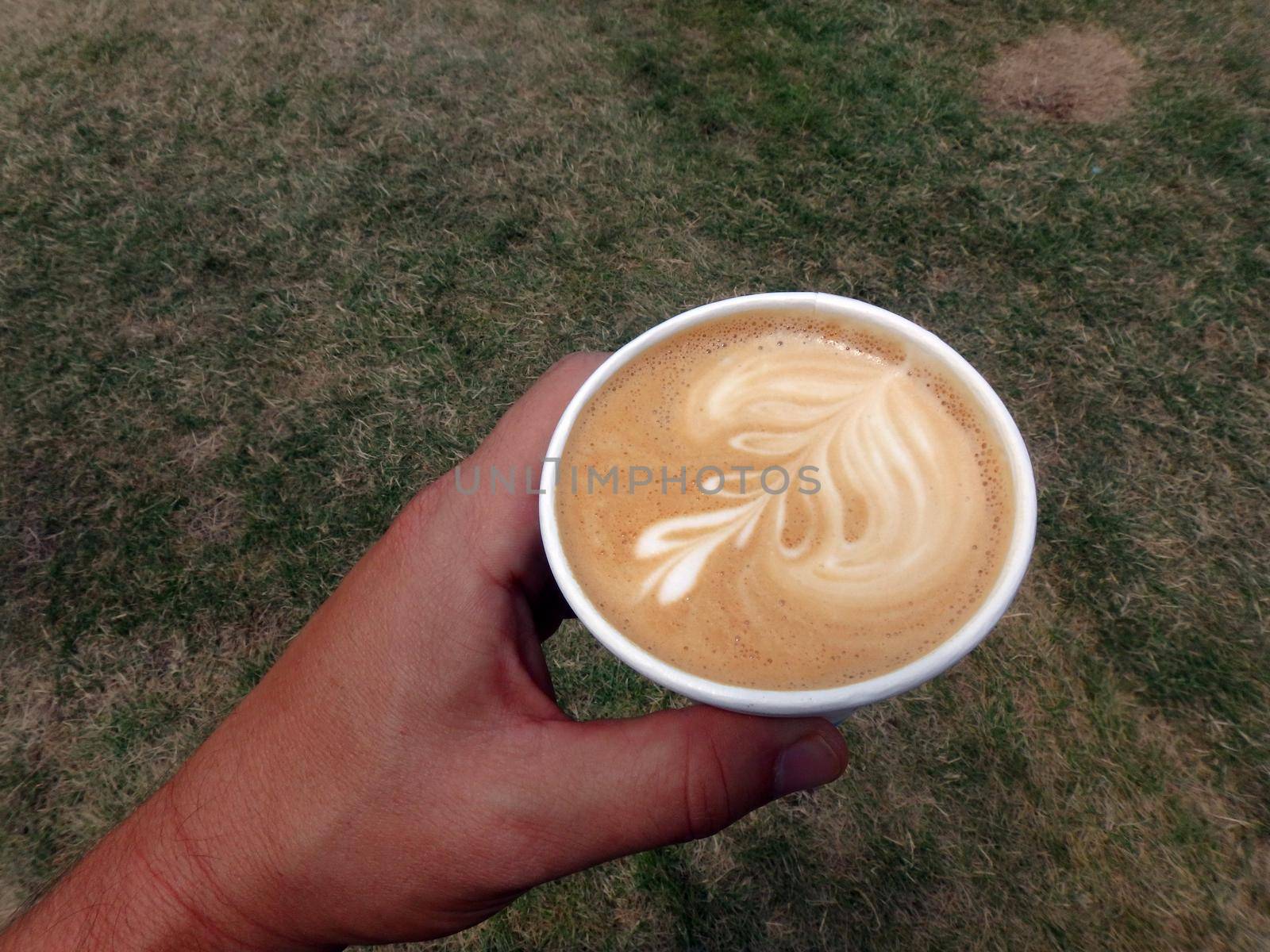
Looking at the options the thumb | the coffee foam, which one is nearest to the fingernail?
the thumb

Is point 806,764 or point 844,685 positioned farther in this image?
point 806,764

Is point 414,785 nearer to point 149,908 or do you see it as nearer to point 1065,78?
point 149,908

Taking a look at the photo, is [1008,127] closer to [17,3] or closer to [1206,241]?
[1206,241]

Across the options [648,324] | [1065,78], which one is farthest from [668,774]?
[1065,78]

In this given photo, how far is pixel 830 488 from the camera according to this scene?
1.66 meters

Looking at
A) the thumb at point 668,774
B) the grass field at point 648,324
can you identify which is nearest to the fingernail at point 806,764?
the thumb at point 668,774

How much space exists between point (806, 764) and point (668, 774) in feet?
0.91

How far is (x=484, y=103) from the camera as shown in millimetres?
4426

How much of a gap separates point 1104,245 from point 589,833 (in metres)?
3.50

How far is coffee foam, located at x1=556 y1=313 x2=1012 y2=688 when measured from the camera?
4.90ft

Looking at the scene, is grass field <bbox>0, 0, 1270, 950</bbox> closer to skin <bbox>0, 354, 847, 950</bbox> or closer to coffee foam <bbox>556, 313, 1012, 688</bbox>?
skin <bbox>0, 354, 847, 950</bbox>

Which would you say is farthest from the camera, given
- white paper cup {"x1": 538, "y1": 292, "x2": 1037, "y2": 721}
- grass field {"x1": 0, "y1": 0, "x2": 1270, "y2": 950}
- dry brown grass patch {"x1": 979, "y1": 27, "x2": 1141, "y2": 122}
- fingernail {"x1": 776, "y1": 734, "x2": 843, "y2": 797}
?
dry brown grass patch {"x1": 979, "y1": 27, "x2": 1141, "y2": 122}

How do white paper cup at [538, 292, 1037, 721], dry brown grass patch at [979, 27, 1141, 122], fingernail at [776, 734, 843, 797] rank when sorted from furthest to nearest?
dry brown grass patch at [979, 27, 1141, 122] → fingernail at [776, 734, 843, 797] → white paper cup at [538, 292, 1037, 721]

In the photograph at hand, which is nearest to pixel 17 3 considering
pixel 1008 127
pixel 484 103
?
pixel 484 103
